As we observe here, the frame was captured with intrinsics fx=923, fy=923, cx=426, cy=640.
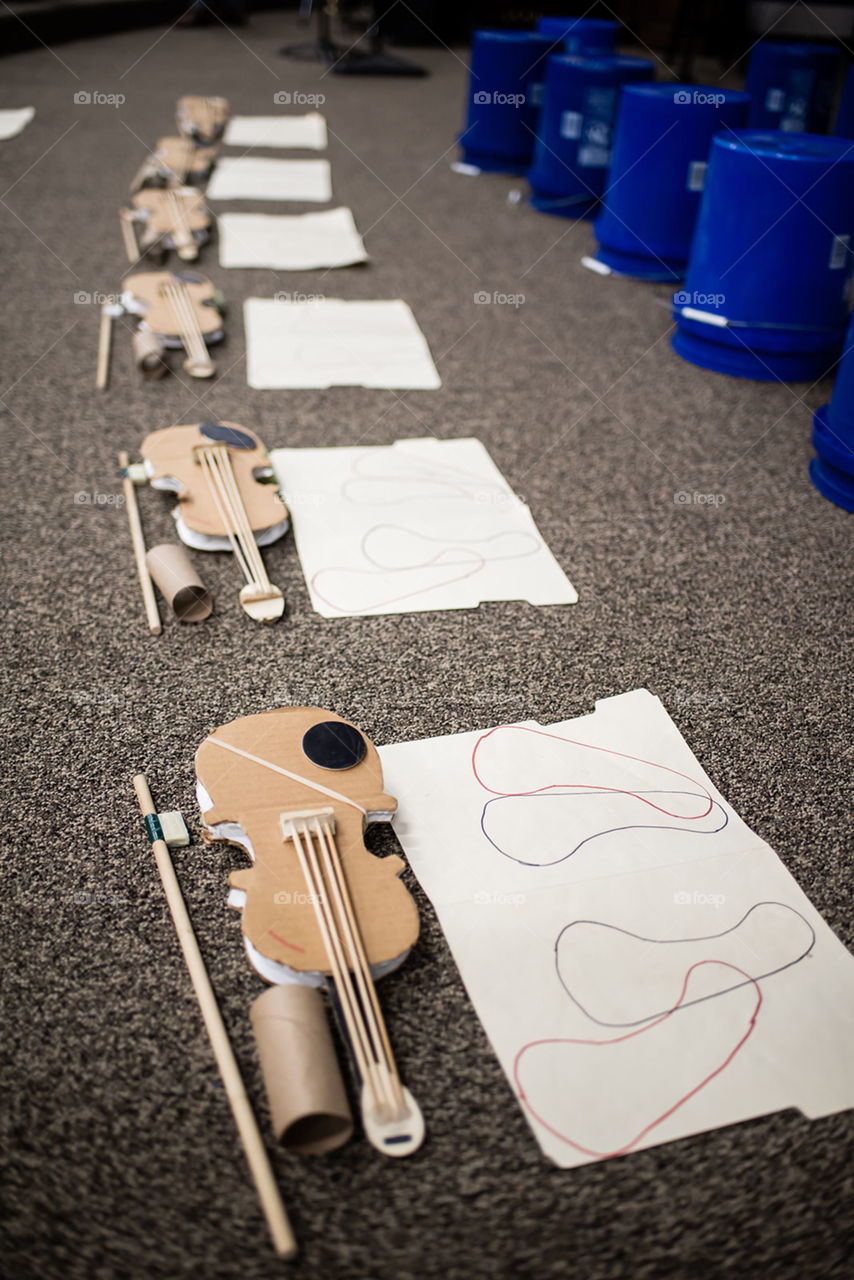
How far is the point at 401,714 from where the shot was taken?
38.5 inches

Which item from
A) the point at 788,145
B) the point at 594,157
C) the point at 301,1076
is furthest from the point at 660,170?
the point at 301,1076

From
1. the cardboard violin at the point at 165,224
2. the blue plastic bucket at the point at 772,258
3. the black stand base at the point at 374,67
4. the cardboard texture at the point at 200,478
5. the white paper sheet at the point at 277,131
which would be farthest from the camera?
the black stand base at the point at 374,67

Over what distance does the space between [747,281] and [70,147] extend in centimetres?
218

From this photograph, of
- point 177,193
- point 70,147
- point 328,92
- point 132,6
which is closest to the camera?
point 177,193

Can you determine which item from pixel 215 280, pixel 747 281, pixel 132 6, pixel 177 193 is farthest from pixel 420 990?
pixel 132 6

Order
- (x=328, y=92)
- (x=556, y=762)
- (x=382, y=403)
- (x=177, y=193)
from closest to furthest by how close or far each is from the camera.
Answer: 1. (x=556, y=762)
2. (x=382, y=403)
3. (x=177, y=193)
4. (x=328, y=92)

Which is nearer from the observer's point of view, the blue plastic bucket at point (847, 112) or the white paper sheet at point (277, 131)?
the blue plastic bucket at point (847, 112)

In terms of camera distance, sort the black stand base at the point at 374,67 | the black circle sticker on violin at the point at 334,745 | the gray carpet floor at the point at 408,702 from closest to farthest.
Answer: the gray carpet floor at the point at 408,702
the black circle sticker on violin at the point at 334,745
the black stand base at the point at 374,67

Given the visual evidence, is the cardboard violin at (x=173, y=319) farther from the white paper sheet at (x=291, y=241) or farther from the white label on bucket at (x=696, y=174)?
the white label on bucket at (x=696, y=174)

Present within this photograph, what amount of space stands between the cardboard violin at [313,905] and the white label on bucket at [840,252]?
1.27m

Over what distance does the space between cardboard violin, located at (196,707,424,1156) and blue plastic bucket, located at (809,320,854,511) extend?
0.91m

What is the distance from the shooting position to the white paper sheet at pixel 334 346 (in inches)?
64.4

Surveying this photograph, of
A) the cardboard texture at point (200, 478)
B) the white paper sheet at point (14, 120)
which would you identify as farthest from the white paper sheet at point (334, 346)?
the white paper sheet at point (14, 120)

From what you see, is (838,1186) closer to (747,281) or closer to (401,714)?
(401,714)
